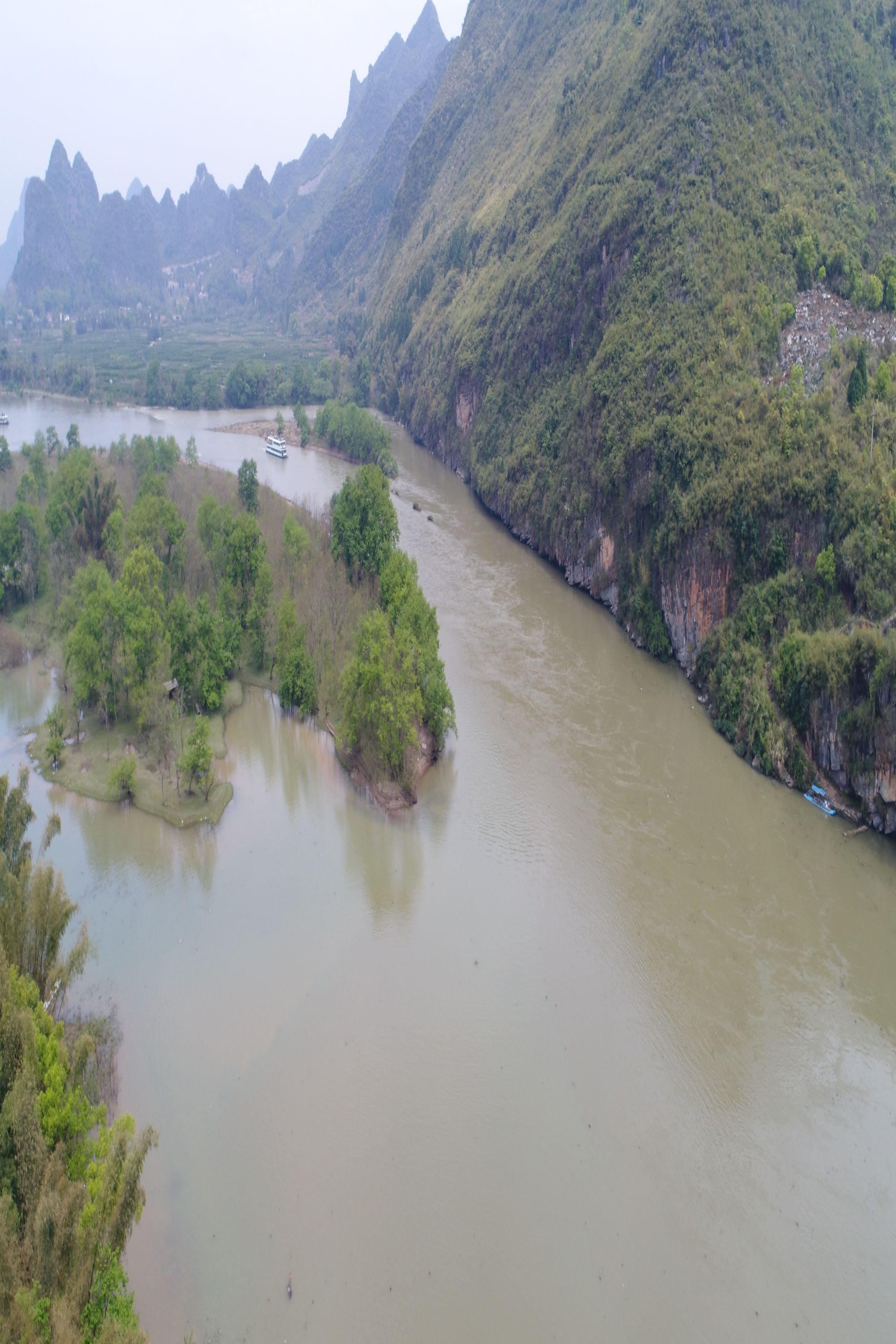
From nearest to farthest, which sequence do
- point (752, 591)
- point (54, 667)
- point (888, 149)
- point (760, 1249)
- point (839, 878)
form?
point (760, 1249), point (839, 878), point (752, 591), point (54, 667), point (888, 149)

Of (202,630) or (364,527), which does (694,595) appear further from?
(202,630)

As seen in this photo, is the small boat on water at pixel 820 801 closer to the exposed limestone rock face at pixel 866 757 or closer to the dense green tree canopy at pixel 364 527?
the exposed limestone rock face at pixel 866 757

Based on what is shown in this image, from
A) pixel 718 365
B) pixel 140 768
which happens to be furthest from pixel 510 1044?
pixel 718 365

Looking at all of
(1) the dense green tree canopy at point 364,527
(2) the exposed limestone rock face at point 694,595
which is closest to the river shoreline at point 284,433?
(1) the dense green tree canopy at point 364,527

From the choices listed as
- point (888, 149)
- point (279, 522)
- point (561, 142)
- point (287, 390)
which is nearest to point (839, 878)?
point (279, 522)

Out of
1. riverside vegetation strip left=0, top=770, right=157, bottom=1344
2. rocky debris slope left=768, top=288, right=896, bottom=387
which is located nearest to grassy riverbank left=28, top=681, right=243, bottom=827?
riverside vegetation strip left=0, top=770, right=157, bottom=1344

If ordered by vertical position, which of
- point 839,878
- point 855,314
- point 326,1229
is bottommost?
point 326,1229

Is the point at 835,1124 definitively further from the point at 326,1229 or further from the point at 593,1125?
the point at 326,1229

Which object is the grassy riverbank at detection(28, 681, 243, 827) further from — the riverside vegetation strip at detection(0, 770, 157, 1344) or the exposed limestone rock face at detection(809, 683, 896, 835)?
the exposed limestone rock face at detection(809, 683, 896, 835)
